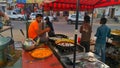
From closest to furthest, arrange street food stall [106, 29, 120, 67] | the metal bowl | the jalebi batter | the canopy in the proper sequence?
the jalebi batter
the metal bowl
the canopy
street food stall [106, 29, 120, 67]

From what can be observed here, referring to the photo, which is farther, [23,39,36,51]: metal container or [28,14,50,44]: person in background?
[28,14,50,44]: person in background

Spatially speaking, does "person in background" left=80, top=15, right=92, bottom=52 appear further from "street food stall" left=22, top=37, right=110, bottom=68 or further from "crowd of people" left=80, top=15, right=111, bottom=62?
"street food stall" left=22, top=37, right=110, bottom=68

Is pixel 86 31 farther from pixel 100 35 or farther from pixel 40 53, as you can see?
pixel 40 53

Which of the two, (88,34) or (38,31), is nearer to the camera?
(38,31)

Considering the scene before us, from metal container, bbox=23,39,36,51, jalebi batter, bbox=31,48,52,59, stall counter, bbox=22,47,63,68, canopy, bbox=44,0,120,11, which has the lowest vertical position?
stall counter, bbox=22,47,63,68

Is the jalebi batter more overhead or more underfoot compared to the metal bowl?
more underfoot

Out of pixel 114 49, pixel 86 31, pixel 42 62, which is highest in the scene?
pixel 86 31

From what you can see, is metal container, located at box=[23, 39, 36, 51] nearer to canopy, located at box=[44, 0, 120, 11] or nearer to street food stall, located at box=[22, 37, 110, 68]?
street food stall, located at box=[22, 37, 110, 68]

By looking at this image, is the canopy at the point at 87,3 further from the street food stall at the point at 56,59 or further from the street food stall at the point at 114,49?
the street food stall at the point at 56,59

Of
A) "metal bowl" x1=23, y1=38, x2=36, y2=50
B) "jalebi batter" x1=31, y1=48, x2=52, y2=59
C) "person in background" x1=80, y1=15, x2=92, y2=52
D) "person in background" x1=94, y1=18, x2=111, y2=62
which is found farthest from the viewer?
"person in background" x1=80, y1=15, x2=92, y2=52

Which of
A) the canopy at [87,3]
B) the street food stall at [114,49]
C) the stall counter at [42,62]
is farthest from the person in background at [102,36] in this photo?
the stall counter at [42,62]

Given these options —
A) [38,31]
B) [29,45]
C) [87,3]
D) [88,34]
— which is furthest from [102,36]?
[29,45]

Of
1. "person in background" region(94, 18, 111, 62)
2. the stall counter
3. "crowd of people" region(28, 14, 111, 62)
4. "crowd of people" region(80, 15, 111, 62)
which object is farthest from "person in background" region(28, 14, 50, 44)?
"person in background" region(94, 18, 111, 62)

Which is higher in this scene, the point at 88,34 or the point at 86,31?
the point at 86,31
